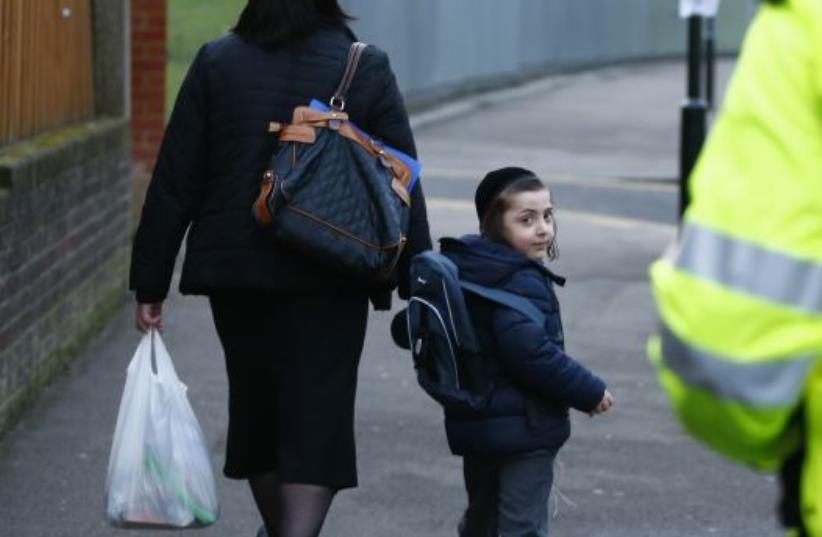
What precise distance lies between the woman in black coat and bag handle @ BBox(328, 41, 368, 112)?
0.02 metres

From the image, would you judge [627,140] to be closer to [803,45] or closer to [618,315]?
[618,315]

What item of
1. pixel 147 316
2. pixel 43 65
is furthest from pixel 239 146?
pixel 43 65

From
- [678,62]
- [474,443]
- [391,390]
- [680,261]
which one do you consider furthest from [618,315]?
[678,62]

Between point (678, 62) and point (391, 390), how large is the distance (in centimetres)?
2781

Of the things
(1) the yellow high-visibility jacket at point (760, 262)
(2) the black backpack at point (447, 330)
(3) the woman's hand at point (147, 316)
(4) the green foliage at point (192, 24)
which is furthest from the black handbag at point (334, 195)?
(4) the green foliage at point (192, 24)

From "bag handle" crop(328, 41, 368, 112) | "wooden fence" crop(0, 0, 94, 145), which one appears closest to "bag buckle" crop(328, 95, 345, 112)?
"bag handle" crop(328, 41, 368, 112)

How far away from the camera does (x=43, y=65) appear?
8.51 m

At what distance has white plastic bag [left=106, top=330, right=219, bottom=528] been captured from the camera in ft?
16.9

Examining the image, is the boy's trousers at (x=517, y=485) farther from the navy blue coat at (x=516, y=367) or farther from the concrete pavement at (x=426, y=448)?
the concrete pavement at (x=426, y=448)

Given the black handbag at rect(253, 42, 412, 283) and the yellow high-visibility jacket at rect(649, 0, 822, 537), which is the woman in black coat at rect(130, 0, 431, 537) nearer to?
the black handbag at rect(253, 42, 412, 283)

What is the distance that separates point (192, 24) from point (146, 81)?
191cm

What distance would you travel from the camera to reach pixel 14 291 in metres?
7.34

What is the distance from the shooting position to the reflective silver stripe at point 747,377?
239 centimetres

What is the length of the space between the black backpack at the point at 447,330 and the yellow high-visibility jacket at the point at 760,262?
2.32m
